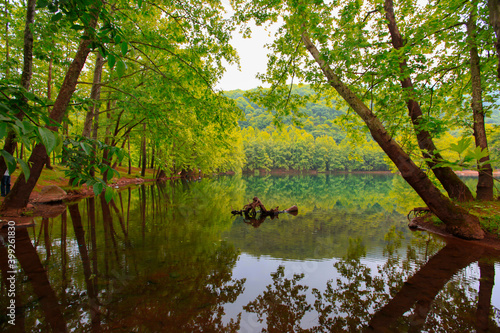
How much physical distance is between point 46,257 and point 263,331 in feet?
17.7

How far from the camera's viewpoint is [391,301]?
160 inches

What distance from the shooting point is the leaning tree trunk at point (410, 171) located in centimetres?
668

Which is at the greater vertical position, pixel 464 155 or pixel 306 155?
pixel 306 155

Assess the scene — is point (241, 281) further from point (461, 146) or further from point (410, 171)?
point (410, 171)

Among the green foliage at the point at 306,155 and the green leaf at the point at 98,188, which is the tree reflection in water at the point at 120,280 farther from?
the green foliage at the point at 306,155

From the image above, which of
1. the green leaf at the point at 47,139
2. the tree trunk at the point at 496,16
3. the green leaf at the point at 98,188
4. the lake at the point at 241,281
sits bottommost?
the lake at the point at 241,281

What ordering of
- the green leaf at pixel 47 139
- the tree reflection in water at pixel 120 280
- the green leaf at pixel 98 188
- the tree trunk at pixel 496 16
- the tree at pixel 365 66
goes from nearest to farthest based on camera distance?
the green leaf at pixel 47 139 < the green leaf at pixel 98 188 < the tree trunk at pixel 496 16 < the tree reflection in water at pixel 120 280 < the tree at pixel 365 66

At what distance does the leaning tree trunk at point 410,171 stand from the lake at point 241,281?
2.21ft

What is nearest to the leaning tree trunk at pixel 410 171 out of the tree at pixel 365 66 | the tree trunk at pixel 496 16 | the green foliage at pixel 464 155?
the tree at pixel 365 66

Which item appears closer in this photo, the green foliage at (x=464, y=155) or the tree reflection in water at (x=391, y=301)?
the green foliage at (x=464, y=155)

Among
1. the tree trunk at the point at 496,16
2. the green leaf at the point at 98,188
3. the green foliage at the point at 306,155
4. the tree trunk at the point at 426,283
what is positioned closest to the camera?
the green leaf at the point at 98,188

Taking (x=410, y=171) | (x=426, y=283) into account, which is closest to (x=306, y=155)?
(x=410, y=171)

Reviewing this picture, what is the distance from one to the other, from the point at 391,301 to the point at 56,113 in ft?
33.2

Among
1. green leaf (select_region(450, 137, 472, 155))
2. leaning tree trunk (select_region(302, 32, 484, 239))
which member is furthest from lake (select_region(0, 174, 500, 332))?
green leaf (select_region(450, 137, 472, 155))
